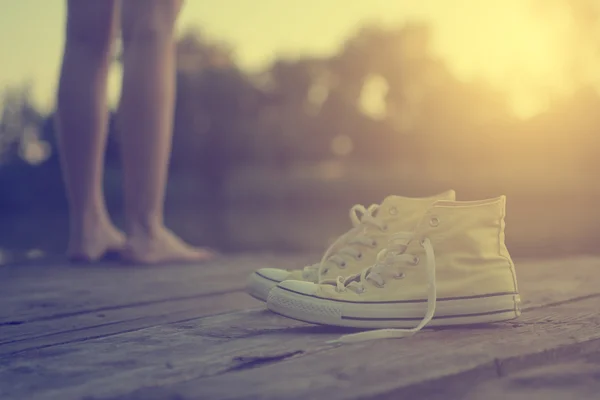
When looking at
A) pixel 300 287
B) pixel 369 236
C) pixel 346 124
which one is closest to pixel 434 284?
pixel 300 287

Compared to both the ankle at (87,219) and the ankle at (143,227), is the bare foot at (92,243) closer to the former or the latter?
the ankle at (87,219)

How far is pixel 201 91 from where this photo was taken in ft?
81.5

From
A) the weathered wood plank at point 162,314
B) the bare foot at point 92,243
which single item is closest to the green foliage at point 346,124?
the bare foot at point 92,243

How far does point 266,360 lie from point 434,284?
0.39 meters

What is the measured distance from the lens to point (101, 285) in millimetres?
2305

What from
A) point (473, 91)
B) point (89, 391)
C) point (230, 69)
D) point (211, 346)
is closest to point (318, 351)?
point (211, 346)

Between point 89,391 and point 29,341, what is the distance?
48 cm

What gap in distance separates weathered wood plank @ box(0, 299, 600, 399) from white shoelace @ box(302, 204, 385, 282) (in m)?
0.26

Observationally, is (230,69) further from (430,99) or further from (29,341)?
(29,341)

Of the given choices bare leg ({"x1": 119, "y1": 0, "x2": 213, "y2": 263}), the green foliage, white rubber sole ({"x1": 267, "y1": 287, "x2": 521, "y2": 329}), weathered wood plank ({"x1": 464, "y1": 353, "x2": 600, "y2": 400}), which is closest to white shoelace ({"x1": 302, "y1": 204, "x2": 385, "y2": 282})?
white rubber sole ({"x1": 267, "y1": 287, "x2": 521, "y2": 329})

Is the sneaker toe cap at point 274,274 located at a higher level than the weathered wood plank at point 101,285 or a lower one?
higher

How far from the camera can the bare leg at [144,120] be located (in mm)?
2789

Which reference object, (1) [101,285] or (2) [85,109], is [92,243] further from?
(1) [101,285]

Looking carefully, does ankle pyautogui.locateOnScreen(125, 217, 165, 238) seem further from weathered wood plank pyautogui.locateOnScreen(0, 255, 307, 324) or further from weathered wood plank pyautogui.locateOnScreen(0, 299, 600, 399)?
weathered wood plank pyautogui.locateOnScreen(0, 299, 600, 399)
